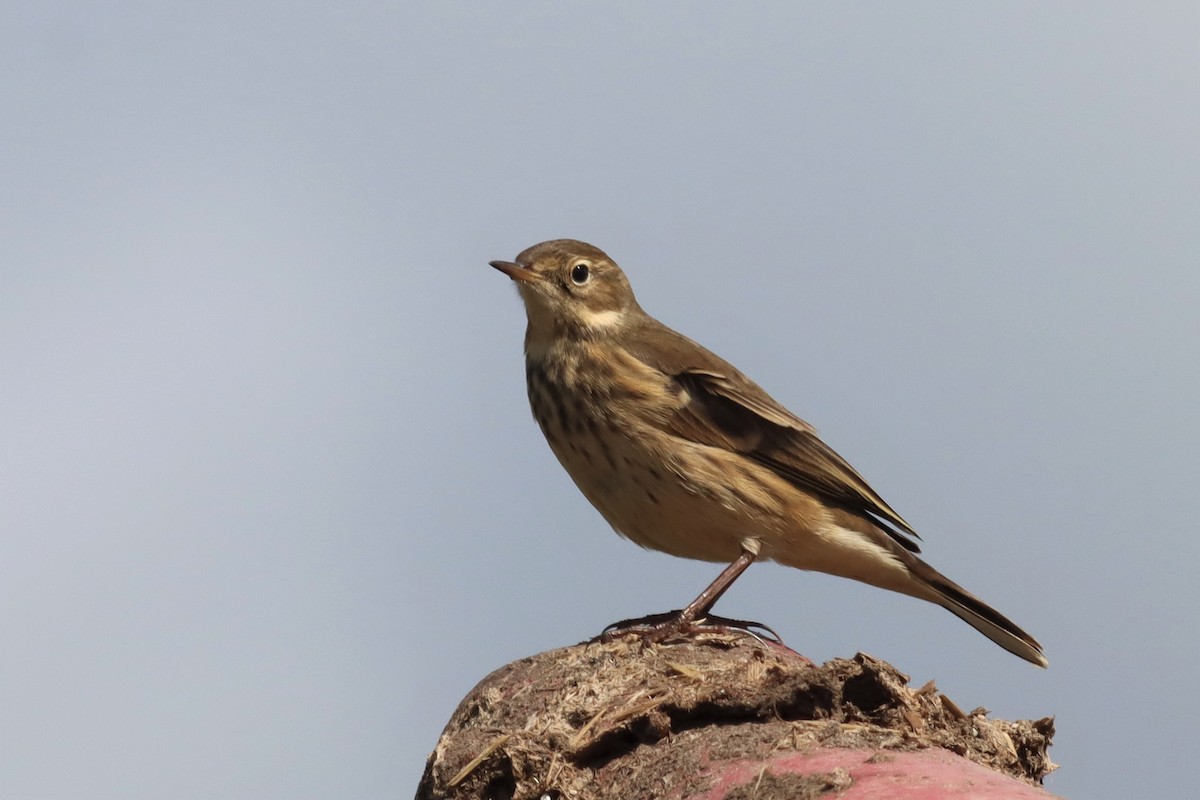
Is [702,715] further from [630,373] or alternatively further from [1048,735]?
[630,373]

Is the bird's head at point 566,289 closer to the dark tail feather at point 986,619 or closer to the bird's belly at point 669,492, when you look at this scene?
the bird's belly at point 669,492

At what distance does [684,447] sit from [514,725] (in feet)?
12.0

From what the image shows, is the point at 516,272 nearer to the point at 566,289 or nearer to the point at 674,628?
the point at 566,289

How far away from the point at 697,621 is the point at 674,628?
1.35 meters

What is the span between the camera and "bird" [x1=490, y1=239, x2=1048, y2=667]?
29.4 ft

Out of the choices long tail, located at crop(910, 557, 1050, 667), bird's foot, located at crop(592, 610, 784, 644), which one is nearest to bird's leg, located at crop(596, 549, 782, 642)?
bird's foot, located at crop(592, 610, 784, 644)

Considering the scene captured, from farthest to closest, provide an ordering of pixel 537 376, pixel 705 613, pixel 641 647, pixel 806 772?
pixel 537 376
pixel 705 613
pixel 641 647
pixel 806 772

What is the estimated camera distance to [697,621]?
26.1 feet

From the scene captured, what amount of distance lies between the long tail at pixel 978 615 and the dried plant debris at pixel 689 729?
4.43m

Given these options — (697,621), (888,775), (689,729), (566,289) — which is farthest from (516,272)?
(888,775)

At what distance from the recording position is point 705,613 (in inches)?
326

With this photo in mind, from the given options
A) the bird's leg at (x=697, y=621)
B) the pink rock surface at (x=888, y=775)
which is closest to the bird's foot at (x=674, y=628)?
the bird's leg at (x=697, y=621)

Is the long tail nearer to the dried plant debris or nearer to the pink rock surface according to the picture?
the dried plant debris

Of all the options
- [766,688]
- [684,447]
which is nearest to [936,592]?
[684,447]
